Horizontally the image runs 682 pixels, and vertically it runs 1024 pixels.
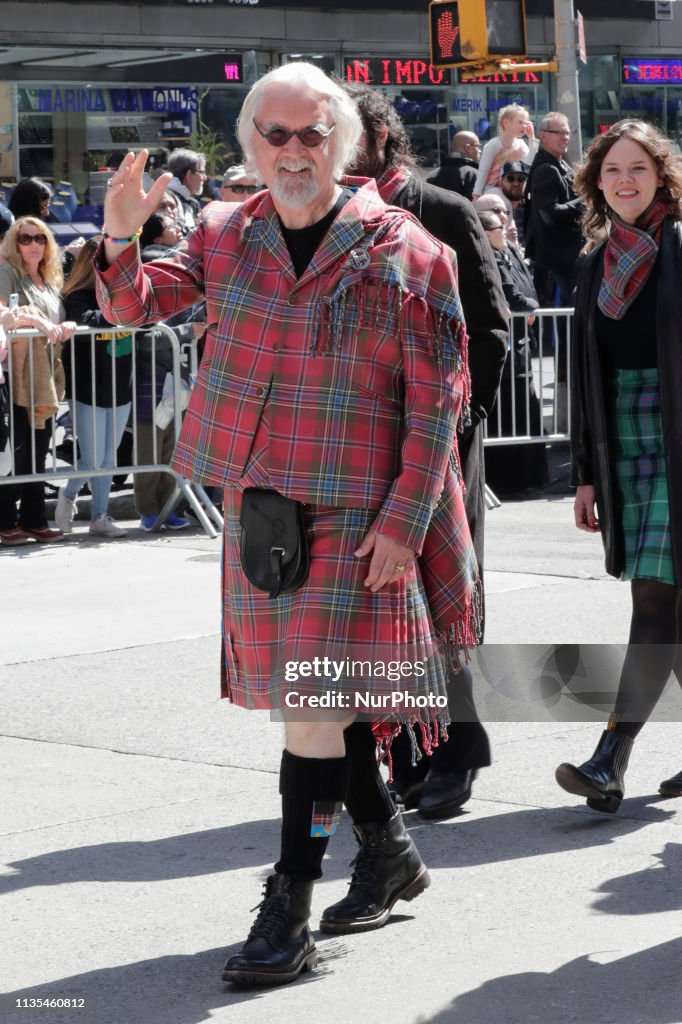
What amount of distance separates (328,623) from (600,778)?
1.39m

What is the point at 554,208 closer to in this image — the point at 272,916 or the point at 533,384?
the point at 533,384

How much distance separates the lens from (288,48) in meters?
24.1

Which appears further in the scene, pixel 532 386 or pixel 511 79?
pixel 511 79

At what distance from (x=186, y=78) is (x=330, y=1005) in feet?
69.0

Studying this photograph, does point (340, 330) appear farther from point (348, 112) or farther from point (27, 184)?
point (27, 184)

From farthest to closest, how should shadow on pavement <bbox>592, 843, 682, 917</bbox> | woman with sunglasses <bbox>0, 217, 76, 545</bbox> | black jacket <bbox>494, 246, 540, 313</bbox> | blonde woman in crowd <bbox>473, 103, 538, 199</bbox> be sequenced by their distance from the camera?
blonde woman in crowd <bbox>473, 103, 538, 199</bbox> → black jacket <bbox>494, 246, 540, 313</bbox> → woman with sunglasses <bbox>0, 217, 76, 545</bbox> → shadow on pavement <bbox>592, 843, 682, 917</bbox>

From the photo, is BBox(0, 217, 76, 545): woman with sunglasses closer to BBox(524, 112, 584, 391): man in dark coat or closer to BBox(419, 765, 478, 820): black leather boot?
BBox(524, 112, 584, 391): man in dark coat

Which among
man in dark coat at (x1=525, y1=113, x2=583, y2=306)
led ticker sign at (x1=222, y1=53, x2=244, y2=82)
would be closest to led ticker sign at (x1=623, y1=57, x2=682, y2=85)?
led ticker sign at (x1=222, y1=53, x2=244, y2=82)

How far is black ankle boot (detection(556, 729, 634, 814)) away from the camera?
15.6 feet

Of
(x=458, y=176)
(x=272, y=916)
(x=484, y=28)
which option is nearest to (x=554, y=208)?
(x=458, y=176)

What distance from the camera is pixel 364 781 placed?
4.02 m

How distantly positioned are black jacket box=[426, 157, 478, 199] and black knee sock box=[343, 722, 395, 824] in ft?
33.7

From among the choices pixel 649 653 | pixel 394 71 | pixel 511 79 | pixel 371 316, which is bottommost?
pixel 649 653

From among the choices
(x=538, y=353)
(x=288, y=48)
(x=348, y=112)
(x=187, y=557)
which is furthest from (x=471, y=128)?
(x=348, y=112)
